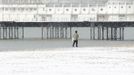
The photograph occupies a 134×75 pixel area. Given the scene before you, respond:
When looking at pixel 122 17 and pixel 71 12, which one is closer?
pixel 122 17

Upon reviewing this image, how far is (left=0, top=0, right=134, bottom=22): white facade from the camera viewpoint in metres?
103

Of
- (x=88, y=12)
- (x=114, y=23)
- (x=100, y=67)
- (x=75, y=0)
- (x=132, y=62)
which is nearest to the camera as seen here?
(x=100, y=67)

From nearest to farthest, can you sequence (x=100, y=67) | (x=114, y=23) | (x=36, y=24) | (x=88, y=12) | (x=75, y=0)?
1. (x=100, y=67)
2. (x=114, y=23)
3. (x=36, y=24)
4. (x=88, y=12)
5. (x=75, y=0)

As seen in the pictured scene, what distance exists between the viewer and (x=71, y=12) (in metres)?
106

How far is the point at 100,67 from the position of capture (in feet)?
68.8

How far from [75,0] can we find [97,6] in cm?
737

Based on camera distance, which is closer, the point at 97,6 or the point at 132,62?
the point at 132,62

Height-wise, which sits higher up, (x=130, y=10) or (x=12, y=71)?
(x=130, y=10)

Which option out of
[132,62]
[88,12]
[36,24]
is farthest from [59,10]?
[132,62]

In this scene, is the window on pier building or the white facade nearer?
the window on pier building

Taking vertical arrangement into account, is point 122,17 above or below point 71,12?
below

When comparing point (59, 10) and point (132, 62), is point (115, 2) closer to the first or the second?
point (59, 10)

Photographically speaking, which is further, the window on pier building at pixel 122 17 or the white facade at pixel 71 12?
the white facade at pixel 71 12

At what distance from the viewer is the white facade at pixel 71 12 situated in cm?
10312
